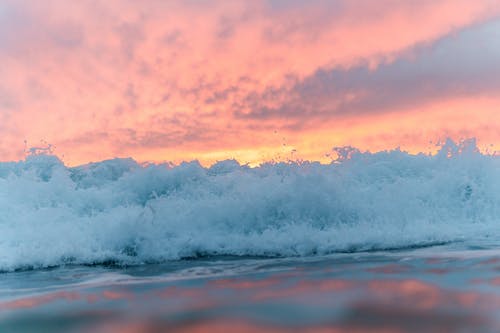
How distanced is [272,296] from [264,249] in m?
3.61

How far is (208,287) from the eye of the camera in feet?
16.1

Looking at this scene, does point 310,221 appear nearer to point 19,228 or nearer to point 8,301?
point 19,228

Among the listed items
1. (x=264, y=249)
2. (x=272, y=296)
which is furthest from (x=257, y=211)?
(x=272, y=296)

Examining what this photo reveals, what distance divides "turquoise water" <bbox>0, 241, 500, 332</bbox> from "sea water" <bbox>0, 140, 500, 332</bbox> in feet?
0.06

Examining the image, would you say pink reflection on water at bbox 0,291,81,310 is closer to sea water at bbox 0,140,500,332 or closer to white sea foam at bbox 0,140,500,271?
sea water at bbox 0,140,500,332

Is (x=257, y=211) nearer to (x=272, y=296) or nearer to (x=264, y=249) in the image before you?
(x=264, y=249)

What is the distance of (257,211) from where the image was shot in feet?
31.5

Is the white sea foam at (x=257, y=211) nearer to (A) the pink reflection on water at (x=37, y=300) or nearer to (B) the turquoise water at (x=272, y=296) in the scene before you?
(B) the turquoise water at (x=272, y=296)

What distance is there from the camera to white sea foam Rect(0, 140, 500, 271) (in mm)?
7914

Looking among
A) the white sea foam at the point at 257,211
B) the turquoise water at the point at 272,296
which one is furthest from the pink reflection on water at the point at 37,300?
the white sea foam at the point at 257,211

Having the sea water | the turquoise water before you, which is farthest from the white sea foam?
the turquoise water

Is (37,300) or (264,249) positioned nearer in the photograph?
(37,300)

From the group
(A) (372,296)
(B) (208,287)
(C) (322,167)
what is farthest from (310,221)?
(A) (372,296)

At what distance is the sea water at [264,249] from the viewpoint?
146 inches
